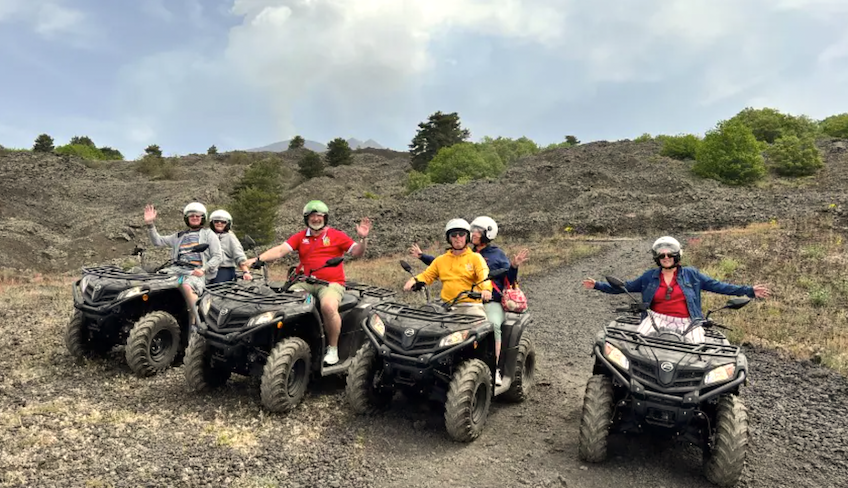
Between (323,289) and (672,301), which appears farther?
(323,289)

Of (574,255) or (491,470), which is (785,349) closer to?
(491,470)

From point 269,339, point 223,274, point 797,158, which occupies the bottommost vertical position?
point 269,339

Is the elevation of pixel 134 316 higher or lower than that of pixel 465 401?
higher

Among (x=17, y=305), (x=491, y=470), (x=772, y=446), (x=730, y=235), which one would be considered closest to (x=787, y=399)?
(x=772, y=446)

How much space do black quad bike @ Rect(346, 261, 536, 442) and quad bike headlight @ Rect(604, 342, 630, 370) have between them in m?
1.21

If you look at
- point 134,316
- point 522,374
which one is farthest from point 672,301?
point 134,316

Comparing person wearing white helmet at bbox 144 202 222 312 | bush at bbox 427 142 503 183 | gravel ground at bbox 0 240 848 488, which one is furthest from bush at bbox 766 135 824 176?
person wearing white helmet at bbox 144 202 222 312

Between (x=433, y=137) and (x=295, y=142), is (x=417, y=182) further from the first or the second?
(x=295, y=142)

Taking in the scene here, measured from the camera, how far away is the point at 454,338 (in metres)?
5.59

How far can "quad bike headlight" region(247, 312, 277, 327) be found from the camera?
6.11 m

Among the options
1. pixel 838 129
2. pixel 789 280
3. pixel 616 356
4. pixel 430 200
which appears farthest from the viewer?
pixel 838 129

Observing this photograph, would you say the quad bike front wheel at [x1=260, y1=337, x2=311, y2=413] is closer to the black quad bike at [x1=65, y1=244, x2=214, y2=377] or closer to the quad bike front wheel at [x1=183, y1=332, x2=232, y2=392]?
the quad bike front wheel at [x1=183, y1=332, x2=232, y2=392]

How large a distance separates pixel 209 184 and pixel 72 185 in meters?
12.0

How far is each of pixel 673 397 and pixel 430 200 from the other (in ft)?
129
